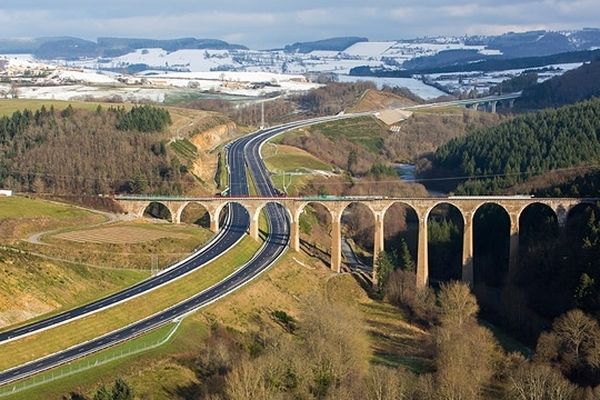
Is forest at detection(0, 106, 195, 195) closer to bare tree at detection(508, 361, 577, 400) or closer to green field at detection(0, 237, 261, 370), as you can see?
green field at detection(0, 237, 261, 370)

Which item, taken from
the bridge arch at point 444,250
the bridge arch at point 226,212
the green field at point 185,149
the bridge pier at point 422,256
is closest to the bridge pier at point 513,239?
the bridge arch at point 444,250

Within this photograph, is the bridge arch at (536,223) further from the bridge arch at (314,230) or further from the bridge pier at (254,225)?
the bridge pier at (254,225)

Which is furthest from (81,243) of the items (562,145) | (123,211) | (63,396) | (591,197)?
(562,145)

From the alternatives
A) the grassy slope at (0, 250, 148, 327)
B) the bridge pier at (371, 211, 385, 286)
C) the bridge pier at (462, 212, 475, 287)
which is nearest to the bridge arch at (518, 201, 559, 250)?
the bridge pier at (462, 212, 475, 287)

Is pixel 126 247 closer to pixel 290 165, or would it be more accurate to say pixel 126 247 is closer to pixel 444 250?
pixel 444 250

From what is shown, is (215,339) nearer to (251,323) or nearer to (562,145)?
(251,323)

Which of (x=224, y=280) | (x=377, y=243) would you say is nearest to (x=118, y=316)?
(x=224, y=280)
